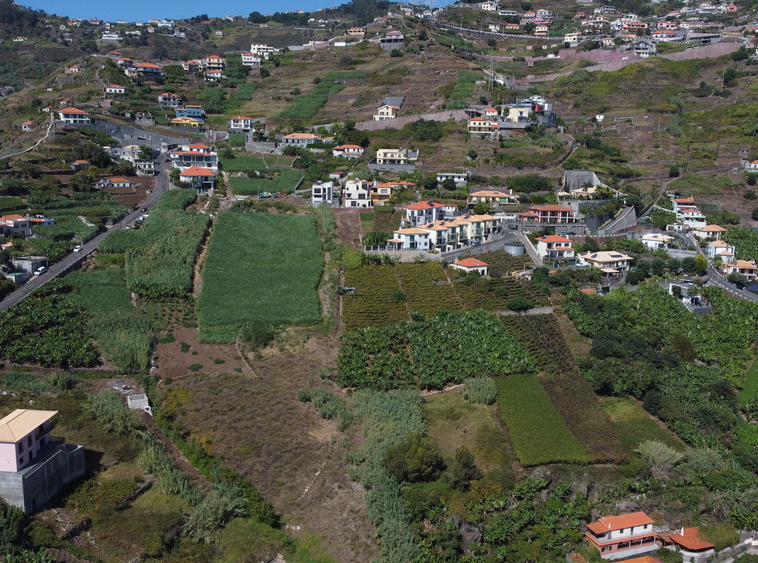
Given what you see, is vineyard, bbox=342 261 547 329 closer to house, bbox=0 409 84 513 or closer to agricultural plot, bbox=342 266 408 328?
agricultural plot, bbox=342 266 408 328

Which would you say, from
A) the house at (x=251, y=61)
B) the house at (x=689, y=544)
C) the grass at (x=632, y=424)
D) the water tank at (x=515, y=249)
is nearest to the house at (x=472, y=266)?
the water tank at (x=515, y=249)

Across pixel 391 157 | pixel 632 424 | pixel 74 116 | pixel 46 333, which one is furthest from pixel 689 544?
pixel 74 116

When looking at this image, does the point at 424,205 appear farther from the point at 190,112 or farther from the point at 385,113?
the point at 190,112

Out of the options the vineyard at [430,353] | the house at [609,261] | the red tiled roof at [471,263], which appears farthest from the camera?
the house at [609,261]

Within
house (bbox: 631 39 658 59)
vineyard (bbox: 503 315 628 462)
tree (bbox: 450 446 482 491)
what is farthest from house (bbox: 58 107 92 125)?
house (bbox: 631 39 658 59)

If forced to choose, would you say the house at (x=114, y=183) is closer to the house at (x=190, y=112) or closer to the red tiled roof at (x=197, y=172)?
the red tiled roof at (x=197, y=172)

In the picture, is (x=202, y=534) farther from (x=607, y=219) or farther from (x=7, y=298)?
(x=607, y=219)

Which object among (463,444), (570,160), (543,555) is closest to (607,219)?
(570,160)
